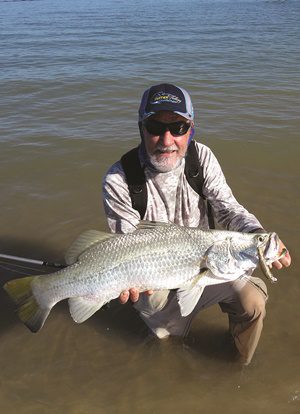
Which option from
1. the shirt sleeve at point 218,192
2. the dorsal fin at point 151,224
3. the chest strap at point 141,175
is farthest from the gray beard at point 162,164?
the dorsal fin at point 151,224

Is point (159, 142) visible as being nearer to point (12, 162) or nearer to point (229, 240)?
point (229, 240)

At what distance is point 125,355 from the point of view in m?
4.26

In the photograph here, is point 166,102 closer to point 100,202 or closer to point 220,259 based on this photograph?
point 220,259

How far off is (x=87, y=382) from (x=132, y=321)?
2.97 feet

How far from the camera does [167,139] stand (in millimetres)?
3549

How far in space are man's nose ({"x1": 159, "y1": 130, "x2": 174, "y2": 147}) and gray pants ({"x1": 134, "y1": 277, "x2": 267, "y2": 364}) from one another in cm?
137

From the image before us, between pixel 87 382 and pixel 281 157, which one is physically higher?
pixel 281 157

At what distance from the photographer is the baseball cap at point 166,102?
346 cm

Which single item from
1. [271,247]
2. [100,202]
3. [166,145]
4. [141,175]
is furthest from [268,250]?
[100,202]

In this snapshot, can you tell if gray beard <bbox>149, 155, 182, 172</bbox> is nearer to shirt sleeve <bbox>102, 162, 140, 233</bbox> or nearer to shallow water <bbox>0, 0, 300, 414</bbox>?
shirt sleeve <bbox>102, 162, 140, 233</bbox>

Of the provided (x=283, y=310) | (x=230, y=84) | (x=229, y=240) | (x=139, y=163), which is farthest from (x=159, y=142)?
(x=230, y=84)

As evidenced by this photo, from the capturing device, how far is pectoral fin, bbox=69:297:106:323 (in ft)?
10.7

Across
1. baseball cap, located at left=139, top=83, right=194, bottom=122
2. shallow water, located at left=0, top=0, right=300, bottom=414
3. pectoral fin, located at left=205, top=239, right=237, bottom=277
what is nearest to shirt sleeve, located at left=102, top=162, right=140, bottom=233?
baseball cap, located at left=139, top=83, right=194, bottom=122

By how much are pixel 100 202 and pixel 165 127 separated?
11.8ft
